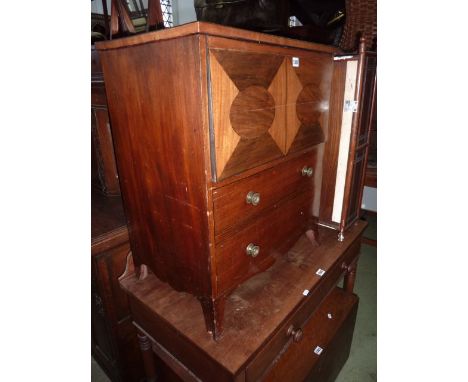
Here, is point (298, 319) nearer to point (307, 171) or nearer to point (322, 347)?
point (322, 347)

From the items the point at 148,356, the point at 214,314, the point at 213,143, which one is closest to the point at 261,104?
the point at 213,143

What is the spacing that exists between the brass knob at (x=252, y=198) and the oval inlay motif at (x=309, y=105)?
395 mm

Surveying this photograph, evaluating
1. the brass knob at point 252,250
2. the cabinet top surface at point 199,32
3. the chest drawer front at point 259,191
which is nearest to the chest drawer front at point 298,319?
the brass knob at point 252,250

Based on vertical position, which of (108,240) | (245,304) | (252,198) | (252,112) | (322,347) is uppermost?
(252,112)

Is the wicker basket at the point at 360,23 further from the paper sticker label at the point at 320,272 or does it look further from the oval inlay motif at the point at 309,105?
the paper sticker label at the point at 320,272

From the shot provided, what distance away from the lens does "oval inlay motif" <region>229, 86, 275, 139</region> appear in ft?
3.06

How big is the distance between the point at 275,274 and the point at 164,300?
53 cm

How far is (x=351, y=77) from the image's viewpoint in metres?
1.45

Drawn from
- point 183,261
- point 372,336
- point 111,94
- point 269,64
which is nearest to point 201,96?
point 269,64

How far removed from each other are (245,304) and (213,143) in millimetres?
731

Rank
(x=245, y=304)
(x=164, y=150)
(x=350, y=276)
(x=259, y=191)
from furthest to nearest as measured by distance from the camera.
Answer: (x=350, y=276)
(x=245, y=304)
(x=259, y=191)
(x=164, y=150)

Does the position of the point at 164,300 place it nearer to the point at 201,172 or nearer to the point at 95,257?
the point at 95,257

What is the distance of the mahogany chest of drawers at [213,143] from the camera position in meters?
0.87

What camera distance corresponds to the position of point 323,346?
5.14 feet
